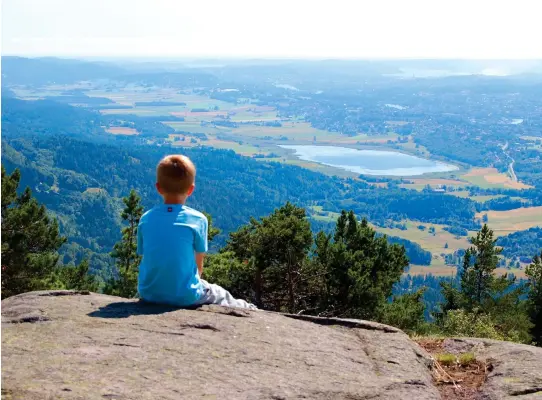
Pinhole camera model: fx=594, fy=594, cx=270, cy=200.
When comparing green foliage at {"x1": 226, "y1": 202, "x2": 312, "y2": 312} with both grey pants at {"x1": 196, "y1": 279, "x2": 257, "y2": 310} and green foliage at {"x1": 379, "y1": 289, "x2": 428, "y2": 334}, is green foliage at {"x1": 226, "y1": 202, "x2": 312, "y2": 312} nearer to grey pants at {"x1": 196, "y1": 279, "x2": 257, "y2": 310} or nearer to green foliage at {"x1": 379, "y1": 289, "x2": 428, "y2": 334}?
green foliage at {"x1": 379, "y1": 289, "x2": 428, "y2": 334}

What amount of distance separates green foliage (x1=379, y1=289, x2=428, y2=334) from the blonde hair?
14.4 meters

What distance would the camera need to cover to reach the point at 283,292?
68.1 feet

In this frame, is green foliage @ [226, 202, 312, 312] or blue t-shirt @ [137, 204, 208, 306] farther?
green foliage @ [226, 202, 312, 312]

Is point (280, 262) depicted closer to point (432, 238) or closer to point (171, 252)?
point (171, 252)

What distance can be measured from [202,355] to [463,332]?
38.9 ft

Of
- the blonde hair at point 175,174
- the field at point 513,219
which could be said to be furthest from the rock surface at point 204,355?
the field at point 513,219

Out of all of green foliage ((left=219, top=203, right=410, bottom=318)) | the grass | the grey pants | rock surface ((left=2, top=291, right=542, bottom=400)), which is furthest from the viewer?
the grass

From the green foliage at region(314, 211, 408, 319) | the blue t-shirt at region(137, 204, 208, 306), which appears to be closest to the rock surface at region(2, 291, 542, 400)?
the blue t-shirt at region(137, 204, 208, 306)

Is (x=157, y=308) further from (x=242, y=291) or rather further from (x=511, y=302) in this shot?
(x=511, y=302)

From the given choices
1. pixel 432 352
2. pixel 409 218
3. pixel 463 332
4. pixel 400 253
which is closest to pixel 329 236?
pixel 400 253

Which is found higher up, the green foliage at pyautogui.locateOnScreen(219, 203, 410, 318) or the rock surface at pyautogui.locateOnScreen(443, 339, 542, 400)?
the rock surface at pyautogui.locateOnScreen(443, 339, 542, 400)

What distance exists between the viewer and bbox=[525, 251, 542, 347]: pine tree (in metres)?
31.6

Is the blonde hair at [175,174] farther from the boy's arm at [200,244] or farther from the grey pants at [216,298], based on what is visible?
the grey pants at [216,298]

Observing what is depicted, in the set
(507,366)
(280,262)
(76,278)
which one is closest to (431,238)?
(76,278)
